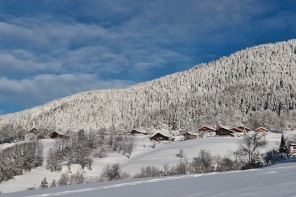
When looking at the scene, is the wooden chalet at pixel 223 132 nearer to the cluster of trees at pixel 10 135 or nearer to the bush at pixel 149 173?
the bush at pixel 149 173

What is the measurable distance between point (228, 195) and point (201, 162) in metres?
69.0

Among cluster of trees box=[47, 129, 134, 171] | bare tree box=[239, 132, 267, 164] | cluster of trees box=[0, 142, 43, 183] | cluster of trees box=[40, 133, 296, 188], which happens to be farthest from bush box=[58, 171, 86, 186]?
bare tree box=[239, 132, 267, 164]

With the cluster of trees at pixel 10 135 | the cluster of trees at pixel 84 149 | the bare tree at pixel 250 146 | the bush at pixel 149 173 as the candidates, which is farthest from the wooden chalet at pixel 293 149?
the cluster of trees at pixel 10 135

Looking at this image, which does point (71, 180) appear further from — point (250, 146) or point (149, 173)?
point (250, 146)

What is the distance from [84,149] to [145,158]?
14.5 metres

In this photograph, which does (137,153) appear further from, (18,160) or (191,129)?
(191,129)

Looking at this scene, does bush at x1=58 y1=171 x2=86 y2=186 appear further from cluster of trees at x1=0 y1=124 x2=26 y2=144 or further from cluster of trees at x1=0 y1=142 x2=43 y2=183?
cluster of trees at x1=0 y1=124 x2=26 y2=144

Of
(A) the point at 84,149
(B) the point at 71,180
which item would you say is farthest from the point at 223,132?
(B) the point at 71,180

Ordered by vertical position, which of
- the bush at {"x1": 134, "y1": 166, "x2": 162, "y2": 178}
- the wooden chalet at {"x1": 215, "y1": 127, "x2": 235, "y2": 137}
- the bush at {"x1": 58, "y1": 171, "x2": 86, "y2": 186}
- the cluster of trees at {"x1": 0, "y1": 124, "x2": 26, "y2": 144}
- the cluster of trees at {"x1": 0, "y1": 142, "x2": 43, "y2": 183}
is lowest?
the bush at {"x1": 58, "y1": 171, "x2": 86, "y2": 186}

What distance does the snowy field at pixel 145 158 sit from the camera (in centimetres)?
7821

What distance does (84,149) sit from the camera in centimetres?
9919

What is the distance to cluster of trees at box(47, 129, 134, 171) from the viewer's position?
304 ft

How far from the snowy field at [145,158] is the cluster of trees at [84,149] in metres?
1.78

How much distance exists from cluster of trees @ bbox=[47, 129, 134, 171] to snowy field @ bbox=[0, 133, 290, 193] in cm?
178
